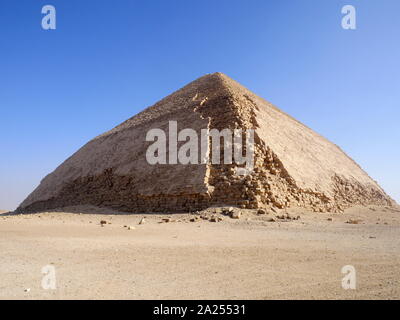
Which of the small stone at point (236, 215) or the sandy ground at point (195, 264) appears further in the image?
the small stone at point (236, 215)

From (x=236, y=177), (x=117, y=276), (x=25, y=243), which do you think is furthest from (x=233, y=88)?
(x=117, y=276)

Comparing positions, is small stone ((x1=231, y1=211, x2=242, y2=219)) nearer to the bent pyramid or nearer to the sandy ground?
the bent pyramid

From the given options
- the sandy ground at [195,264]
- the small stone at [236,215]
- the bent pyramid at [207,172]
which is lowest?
the sandy ground at [195,264]

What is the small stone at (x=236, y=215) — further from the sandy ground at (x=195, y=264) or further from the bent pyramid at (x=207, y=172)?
the sandy ground at (x=195, y=264)

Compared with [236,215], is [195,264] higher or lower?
lower

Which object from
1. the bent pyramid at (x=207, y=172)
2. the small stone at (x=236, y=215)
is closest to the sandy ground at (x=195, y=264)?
the small stone at (x=236, y=215)

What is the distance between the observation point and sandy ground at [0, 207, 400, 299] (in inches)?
179

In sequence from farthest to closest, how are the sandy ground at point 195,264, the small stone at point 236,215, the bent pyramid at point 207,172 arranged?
1. the bent pyramid at point 207,172
2. the small stone at point 236,215
3. the sandy ground at point 195,264

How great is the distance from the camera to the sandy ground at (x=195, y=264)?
14.9 ft

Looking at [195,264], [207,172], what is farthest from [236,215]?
[195,264]

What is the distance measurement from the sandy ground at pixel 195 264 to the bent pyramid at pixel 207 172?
617cm

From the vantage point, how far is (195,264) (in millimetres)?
6254

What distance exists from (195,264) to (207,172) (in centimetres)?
1171

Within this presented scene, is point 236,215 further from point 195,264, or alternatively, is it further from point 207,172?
point 195,264
